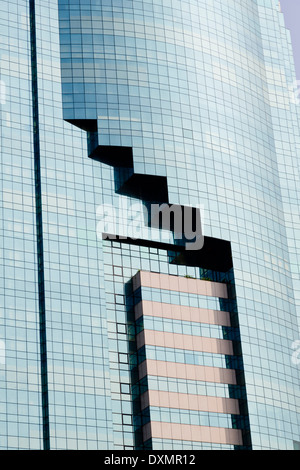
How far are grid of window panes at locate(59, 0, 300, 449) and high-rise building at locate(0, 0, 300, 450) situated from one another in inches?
8.5

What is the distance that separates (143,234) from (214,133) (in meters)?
18.8

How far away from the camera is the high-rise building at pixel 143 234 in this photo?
101 m

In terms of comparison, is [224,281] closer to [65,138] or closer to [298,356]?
Result: [298,356]

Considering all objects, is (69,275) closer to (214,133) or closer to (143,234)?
(143,234)

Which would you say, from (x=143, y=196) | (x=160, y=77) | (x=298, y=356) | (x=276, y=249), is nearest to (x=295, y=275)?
(x=276, y=249)

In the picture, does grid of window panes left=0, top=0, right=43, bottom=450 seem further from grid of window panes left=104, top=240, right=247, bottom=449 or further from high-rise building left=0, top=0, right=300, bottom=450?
grid of window panes left=104, top=240, right=247, bottom=449

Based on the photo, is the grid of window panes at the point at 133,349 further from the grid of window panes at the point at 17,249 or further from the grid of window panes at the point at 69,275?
the grid of window panes at the point at 17,249

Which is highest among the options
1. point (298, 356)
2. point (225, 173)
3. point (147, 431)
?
point (225, 173)

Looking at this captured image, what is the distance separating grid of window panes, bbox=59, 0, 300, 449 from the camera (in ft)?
374

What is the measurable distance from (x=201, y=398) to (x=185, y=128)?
37.1m

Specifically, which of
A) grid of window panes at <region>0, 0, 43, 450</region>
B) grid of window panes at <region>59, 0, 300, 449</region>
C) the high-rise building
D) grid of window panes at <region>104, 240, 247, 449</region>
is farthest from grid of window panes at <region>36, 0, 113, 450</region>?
grid of window panes at <region>59, 0, 300, 449</region>

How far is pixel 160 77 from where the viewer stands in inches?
4734

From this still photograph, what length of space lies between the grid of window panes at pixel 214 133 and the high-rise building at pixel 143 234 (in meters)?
0.21

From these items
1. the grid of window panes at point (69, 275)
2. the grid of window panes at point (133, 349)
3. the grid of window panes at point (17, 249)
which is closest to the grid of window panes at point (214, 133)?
the grid of window panes at point (69, 275)
